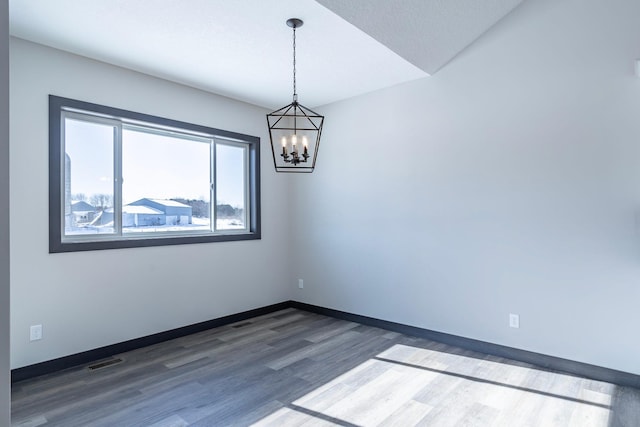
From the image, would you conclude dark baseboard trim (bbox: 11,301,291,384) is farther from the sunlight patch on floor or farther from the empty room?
the sunlight patch on floor

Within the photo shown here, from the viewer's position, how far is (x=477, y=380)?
284 cm

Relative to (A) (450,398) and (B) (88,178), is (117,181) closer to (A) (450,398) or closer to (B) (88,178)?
(B) (88,178)

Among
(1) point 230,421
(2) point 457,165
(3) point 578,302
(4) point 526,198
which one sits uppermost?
(2) point 457,165

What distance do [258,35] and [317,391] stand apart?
9.11 feet

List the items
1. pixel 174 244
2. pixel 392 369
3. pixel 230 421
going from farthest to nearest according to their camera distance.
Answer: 1. pixel 174 244
2. pixel 392 369
3. pixel 230 421

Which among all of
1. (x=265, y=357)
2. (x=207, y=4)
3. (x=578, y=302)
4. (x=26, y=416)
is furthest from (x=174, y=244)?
(x=578, y=302)

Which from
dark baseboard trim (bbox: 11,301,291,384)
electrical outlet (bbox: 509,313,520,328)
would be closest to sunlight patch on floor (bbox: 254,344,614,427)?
electrical outlet (bbox: 509,313,520,328)

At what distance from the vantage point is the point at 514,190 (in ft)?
10.6

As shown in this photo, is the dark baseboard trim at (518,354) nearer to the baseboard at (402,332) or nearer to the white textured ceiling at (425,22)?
the baseboard at (402,332)

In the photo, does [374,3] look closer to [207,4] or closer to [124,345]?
[207,4]

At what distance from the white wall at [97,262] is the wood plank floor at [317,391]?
1.10 feet

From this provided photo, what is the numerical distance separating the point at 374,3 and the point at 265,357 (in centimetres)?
305

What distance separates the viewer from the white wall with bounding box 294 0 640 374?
2764 mm

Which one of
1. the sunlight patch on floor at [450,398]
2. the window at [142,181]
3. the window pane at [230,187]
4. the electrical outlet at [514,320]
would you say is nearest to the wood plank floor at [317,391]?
the sunlight patch on floor at [450,398]
